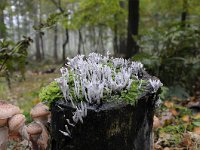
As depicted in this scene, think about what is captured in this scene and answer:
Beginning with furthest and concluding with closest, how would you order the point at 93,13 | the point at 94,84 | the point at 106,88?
1. the point at 93,13
2. the point at 106,88
3. the point at 94,84

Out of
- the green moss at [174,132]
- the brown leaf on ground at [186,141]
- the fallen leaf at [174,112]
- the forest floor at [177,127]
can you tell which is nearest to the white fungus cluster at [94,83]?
the forest floor at [177,127]

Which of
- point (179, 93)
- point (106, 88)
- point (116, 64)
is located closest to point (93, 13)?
point (179, 93)

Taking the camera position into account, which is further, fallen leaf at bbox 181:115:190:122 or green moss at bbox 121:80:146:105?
fallen leaf at bbox 181:115:190:122

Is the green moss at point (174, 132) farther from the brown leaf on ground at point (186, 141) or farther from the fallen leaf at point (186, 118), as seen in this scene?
the fallen leaf at point (186, 118)

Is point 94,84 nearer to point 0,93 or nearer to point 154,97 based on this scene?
point 154,97

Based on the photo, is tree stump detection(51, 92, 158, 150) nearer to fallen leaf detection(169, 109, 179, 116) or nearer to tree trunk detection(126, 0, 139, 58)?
fallen leaf detection(169, 109, 179, 116)

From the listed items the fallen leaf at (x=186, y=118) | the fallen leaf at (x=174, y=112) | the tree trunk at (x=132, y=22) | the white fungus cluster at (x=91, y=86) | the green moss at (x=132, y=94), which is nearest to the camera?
the white fungus cluster at (x=91, y=86)

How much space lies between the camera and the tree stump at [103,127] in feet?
7.89

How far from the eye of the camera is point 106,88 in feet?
8.30

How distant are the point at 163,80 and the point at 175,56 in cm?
74

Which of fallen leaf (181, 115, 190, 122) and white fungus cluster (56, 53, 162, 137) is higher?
white fungus cluster (56, 53, 162, 137)

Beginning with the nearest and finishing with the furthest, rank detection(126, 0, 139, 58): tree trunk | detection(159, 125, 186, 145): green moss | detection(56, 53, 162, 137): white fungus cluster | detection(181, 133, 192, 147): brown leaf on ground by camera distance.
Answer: detection(56, 53, 162, 137): white fungus cluster < detection(181, 133, 192, 147): brown leaf on ground < detection(159, 125, 186, 145): green moss < detection(126, 0, 139, 58): tree trunk

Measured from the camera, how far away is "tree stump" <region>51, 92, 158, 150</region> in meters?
2.40

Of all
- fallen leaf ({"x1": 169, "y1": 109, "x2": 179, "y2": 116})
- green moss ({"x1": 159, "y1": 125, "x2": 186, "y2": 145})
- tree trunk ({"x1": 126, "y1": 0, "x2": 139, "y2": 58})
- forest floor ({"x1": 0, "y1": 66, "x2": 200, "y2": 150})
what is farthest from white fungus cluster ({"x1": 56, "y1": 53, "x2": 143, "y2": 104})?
tree trunk ({"x1": 126, "y1": 0, "x2": 139, "y2": 58})
